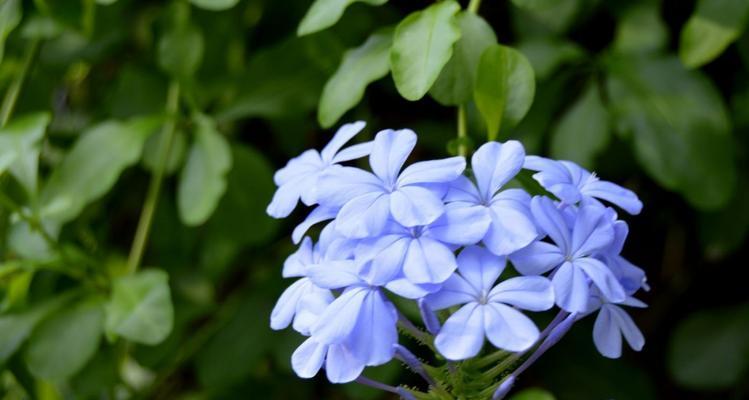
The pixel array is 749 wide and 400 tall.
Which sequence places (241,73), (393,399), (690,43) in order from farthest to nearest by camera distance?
(393,399) → (241,73) → (690,43)

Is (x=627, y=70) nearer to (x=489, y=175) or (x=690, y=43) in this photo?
(x=690, y=43)

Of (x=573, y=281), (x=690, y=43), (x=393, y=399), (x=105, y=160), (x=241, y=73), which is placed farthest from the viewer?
(x=393, y=399)

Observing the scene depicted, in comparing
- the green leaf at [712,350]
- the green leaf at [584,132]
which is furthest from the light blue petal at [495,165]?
the green leaf at [712,350]

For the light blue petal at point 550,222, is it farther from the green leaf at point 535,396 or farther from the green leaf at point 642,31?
the green leaf at point 642,31

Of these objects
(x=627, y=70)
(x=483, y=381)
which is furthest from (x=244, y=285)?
(x=483, y=381)

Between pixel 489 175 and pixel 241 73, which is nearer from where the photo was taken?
pixel 489 175

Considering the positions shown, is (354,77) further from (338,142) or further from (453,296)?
(453,296)

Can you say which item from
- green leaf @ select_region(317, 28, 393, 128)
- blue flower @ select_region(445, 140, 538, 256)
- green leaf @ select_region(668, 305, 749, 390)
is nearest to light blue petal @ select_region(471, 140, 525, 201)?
blue flower @ select_region(445, 140, 538, 256)

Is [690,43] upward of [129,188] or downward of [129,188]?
upward

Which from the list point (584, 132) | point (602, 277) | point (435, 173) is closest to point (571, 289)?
point (602, 277)

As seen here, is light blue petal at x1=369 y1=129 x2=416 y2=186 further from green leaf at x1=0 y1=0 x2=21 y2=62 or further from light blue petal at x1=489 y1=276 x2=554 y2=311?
green leaf at x1=0 y1=0 x2=21 y2=62
